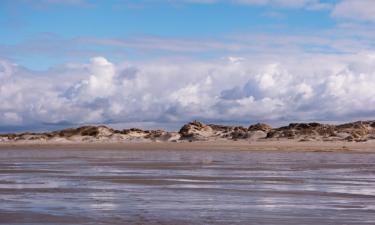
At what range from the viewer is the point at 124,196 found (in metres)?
14.3

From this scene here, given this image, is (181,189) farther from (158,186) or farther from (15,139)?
(15,139)

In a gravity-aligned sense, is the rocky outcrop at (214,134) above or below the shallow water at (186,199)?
above

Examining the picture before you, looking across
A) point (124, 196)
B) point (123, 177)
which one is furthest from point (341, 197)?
point (123, 177)

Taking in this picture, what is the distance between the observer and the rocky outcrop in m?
59.5

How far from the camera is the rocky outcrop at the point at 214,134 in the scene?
2344 inches

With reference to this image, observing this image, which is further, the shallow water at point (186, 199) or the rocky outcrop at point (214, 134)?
the rocky outcrop at point (214, 134)

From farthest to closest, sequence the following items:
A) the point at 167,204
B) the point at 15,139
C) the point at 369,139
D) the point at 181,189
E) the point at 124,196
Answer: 1. the point at 15,139
2. the point at 369,139
3. the point at 181,189
4. the point at 124,196
5. the point at 167,204

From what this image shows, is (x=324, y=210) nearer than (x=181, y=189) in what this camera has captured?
Yes

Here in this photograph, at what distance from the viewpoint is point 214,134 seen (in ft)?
226

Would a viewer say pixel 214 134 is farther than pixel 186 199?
Yes

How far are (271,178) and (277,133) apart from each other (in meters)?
42.4

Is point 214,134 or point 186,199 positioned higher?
point 214,134

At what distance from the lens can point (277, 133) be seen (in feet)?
203

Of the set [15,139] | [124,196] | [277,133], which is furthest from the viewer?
[15,139]
